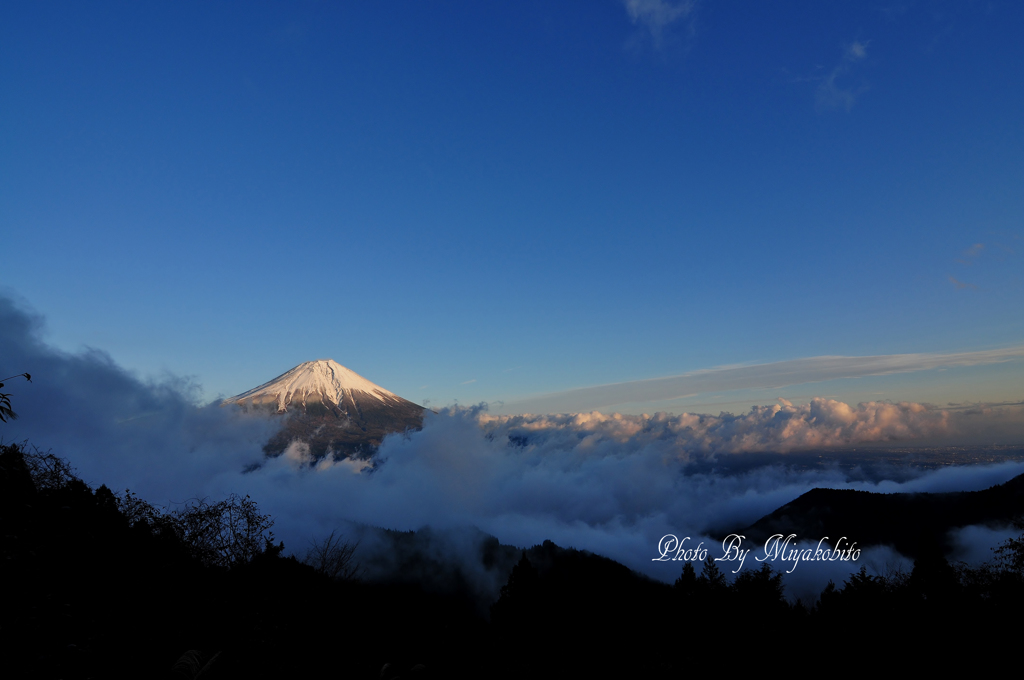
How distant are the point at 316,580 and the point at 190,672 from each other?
17061 millimetres

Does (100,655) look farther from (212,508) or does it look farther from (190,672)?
(212,508)

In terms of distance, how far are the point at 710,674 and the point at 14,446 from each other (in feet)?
130

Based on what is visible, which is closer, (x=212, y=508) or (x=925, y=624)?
(x=925, y=624)

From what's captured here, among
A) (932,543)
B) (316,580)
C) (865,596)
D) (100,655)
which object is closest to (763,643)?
(865,596)

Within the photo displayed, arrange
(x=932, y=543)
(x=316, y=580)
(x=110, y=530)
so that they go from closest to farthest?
1. (x=110, y=530)
2. (x=316, y=580)
3. (x=932, y=543)

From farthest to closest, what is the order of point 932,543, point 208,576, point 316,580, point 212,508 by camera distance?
point 932,543 → point 212,508 → point 316,580 → point 208,576

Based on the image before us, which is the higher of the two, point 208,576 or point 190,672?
point 190,672

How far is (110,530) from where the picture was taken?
19562 millimetres

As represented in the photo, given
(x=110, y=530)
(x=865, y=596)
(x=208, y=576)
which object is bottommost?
(x=865, y=596)

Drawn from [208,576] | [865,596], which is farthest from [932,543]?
[208,576]

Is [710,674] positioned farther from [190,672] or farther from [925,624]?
[190,672]

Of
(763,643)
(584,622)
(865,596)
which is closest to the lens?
(763,643)

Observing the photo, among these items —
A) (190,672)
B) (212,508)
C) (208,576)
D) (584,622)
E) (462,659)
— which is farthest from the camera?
(584,622)

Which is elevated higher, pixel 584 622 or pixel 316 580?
pixel 316 580
